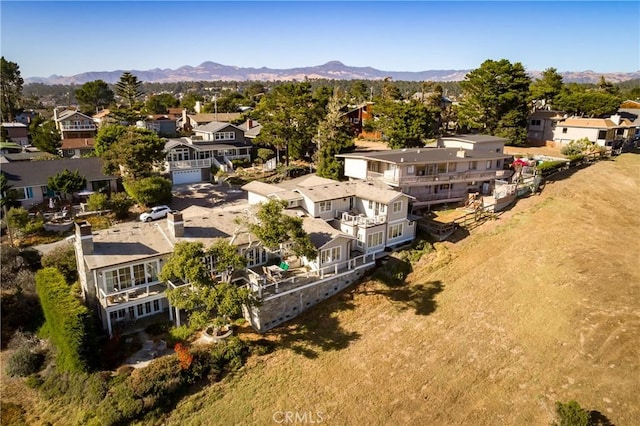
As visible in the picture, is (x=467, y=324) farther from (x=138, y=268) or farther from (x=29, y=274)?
(x=29, y=274)

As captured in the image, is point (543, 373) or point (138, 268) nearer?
point (543, 373)

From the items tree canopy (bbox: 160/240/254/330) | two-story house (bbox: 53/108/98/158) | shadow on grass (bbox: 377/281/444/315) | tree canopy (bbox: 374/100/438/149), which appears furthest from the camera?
two-story house (bbox: 53/108/98/158)

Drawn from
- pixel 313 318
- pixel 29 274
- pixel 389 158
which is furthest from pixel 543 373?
pixel 29 274

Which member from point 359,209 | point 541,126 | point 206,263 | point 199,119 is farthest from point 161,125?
point 541,126

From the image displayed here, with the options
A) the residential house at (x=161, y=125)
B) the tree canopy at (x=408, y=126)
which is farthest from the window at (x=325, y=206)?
the residential house at (x=161, y=125)

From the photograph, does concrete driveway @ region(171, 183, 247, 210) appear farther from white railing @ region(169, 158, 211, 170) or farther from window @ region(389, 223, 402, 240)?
window @ region(389, 223, 402, 240)

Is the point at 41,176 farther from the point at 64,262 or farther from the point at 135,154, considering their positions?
the point at 64,262

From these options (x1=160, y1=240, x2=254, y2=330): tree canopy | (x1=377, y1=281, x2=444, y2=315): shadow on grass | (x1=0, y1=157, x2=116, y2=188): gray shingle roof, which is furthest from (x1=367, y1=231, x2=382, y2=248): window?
(x1=0, y1=157, x2=116, y2=188): gray shingle roof
